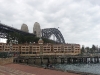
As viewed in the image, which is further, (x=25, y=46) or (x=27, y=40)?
(x=27, y=40)

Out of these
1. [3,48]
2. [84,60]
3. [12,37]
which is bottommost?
[84,60]

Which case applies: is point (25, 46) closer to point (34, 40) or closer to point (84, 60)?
point (34, 40)

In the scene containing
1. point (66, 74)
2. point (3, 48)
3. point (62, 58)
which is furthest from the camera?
point (3, 48)

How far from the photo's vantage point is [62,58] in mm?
132375

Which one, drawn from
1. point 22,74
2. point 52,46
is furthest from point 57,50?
point 22,74

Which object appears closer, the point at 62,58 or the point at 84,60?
the point at 62,58

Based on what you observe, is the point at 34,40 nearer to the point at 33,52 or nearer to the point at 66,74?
the point at 33,52

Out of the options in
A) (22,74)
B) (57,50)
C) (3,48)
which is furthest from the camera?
(57,50)

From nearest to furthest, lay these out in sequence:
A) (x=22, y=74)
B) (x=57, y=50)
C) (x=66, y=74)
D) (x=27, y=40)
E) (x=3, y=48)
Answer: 1. (x=66, y=74)
2. (x=22, y=74)
3. (x=3, y=48)
4. (x=57, y=50)
5. (x=27, y=40)

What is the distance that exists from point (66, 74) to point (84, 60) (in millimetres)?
110460

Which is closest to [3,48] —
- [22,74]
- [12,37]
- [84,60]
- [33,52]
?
[12,37]

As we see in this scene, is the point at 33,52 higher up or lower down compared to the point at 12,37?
lower down

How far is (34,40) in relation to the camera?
189m

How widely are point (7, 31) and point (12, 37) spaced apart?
10.4 m
